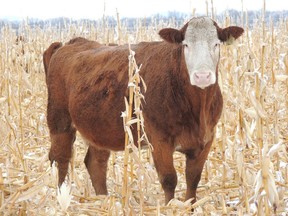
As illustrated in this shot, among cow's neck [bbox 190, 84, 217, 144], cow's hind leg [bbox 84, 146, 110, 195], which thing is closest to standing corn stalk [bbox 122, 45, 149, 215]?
cow's neck [bbox 190, 84, 217, 144]

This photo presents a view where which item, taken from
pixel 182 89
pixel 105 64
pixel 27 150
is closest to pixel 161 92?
pixel 182 89

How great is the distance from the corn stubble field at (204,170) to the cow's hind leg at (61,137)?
0.15m

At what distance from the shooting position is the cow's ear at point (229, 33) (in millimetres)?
3766

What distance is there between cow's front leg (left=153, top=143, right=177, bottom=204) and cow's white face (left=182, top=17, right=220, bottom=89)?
526 millimetres

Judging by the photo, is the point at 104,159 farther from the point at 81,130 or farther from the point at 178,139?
the point at 178,139

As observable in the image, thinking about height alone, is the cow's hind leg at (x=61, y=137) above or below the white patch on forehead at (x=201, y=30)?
below

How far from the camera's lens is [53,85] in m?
4.80

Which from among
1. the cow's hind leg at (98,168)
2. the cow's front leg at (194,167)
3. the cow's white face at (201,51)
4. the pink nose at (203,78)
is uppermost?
the cow's white face at (201,51)

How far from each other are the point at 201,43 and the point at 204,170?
1.72 metres

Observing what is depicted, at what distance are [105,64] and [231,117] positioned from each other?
1643 mm

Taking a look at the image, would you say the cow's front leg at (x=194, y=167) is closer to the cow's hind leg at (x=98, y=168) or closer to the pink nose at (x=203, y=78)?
the pink nose at (x=203, y=78)

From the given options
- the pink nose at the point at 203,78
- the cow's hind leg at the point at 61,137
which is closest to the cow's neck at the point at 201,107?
the pink nose at the point at 203,78

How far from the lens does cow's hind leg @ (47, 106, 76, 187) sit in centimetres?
472

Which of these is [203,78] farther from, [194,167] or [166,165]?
[194,167]
